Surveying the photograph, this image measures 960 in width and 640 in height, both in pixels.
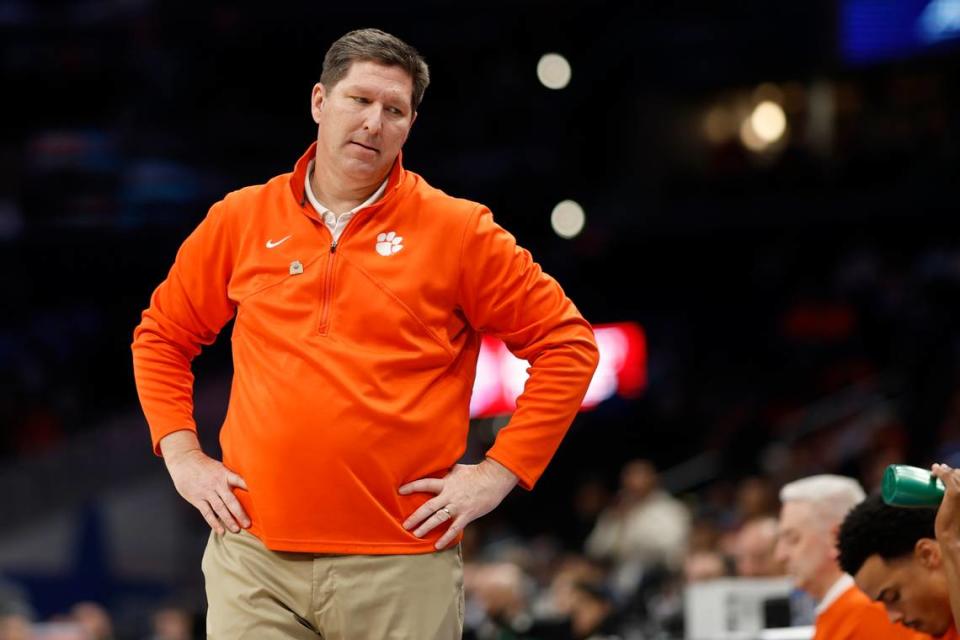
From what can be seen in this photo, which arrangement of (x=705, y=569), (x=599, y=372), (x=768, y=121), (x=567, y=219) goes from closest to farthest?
(x=705, y=569) < (x=599, y=372) < (x=567, y=219) < (x=768, y=121)

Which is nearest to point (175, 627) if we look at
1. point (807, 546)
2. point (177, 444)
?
point (807, 546)

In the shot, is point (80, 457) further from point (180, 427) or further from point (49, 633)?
point (180, 427)

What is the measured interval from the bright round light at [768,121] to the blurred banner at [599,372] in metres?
4.28

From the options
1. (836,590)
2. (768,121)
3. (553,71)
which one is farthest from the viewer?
(768,121)

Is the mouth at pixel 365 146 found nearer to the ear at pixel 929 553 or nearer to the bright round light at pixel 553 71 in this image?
the ear at pixel 929 553

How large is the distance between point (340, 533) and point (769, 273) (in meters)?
15.1

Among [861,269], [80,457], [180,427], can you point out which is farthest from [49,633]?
[861,269]

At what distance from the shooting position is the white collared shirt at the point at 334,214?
286 cm

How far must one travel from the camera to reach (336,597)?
8.96ft

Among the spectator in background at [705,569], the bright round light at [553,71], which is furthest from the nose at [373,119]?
the bright round light at [553,71]

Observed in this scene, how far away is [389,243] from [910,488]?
3.48 feet

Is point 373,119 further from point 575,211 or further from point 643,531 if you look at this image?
point 575,211

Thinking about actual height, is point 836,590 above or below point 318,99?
below

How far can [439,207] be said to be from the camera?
9.47 ft
